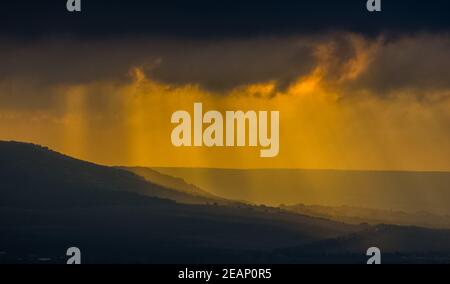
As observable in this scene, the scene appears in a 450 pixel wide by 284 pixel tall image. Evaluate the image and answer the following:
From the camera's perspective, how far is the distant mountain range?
70875 mm

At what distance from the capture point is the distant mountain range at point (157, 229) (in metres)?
70.9

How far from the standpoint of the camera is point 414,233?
78.2 metres

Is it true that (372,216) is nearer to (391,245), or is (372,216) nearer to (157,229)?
(391,245)

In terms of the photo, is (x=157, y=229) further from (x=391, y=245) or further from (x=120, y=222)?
Answer: (x=391, y=245)

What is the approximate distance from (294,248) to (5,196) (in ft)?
80.8

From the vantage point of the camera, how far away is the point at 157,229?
257ft

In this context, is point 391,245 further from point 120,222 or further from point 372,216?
point 120,222

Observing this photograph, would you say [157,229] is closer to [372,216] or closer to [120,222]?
[120,222]

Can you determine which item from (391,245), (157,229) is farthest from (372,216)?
(157,229)

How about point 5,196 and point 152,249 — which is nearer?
point 152,249

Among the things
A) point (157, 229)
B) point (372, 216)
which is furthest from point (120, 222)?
point (372, 216)

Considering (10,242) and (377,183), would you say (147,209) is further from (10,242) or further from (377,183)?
(377,183)
